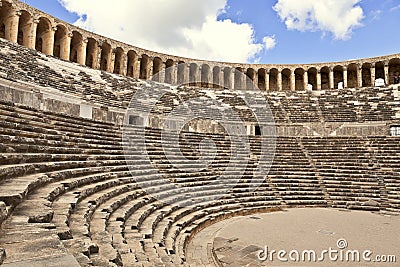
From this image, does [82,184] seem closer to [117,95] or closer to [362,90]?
[117,95]

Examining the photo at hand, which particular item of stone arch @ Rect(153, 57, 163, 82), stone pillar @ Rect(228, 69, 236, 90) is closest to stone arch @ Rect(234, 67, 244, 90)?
stone pillar @ Rect(228, 69, 236, 90)

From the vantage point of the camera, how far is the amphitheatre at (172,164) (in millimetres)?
4832

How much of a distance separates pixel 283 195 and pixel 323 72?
2319 cm

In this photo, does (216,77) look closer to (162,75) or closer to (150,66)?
(162,75)

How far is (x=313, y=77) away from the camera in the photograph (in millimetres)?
32438

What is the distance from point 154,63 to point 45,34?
10.2 metres

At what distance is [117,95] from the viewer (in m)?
19.1

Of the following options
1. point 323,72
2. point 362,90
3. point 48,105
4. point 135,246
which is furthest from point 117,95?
point 323,72

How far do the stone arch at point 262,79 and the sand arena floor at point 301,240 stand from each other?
74.8ft

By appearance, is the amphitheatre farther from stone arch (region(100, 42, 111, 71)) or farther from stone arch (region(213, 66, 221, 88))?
stone arch (region(213, 66, 221, 88))

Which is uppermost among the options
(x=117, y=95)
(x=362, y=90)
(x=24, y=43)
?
(x=24, y=43)

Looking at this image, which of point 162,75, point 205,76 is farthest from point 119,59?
point 205,76

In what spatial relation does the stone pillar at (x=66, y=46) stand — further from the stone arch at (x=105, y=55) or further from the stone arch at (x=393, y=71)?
the stone arch at (x=393, y=71)

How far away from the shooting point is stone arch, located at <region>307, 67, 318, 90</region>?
1220 inches
